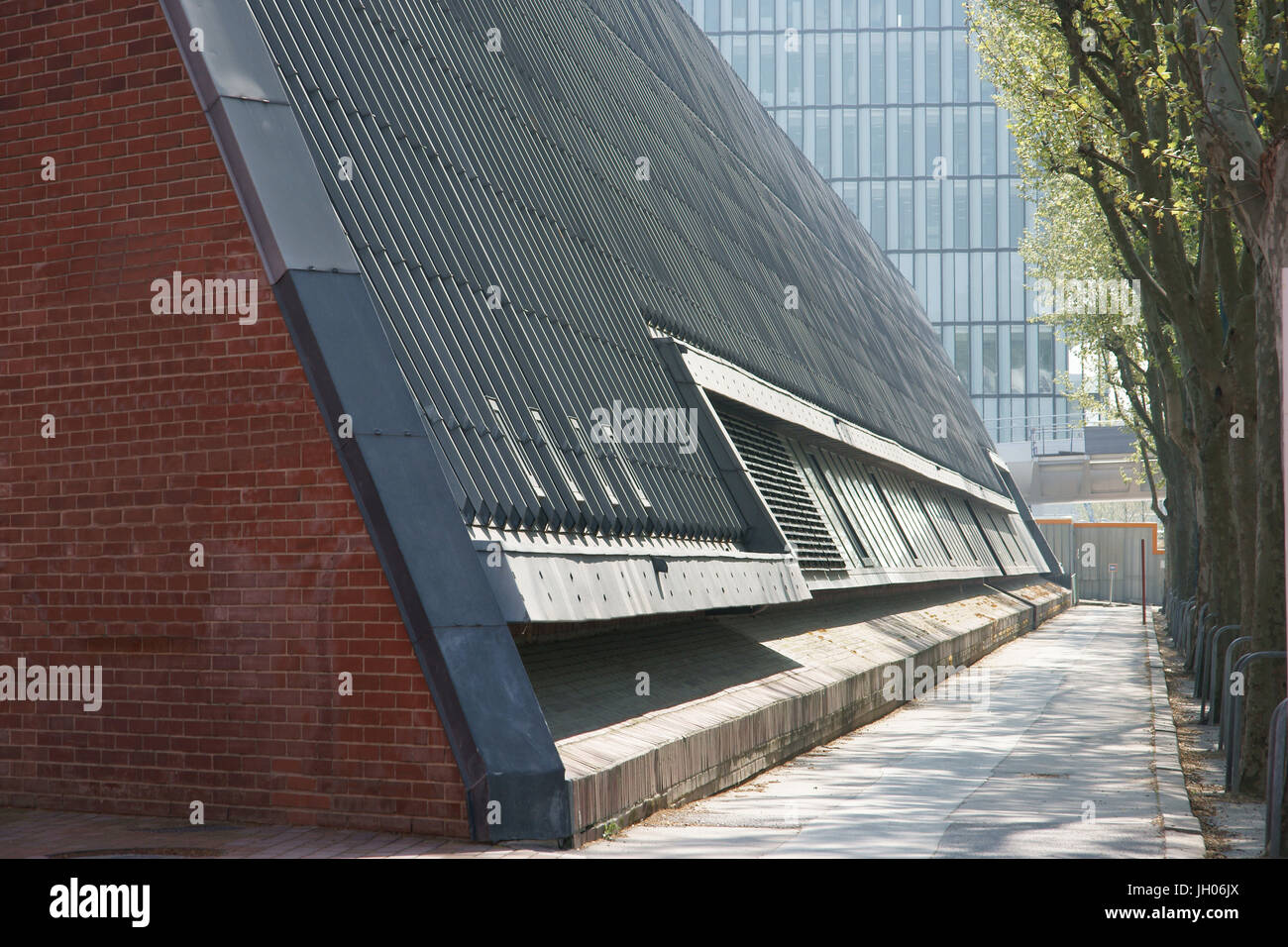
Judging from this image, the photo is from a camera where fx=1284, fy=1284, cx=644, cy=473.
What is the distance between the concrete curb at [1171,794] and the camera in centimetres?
790

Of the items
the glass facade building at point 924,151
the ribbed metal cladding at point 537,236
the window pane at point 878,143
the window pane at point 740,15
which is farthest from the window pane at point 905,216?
the ribbed metal cladding at point 537,236

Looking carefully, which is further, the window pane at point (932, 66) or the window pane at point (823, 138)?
the window pane at point (932, 66)

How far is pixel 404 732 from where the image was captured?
7383 millimetres

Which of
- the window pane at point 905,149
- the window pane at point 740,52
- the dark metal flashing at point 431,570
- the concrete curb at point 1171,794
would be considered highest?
the window pane at point 740,52

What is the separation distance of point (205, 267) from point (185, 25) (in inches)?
60.1

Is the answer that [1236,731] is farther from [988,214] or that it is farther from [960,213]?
[988,214]

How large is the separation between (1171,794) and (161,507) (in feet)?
25.5

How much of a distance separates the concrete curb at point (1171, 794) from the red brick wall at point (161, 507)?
173 inches

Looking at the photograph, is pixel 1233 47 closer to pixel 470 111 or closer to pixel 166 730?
pixel 470 111

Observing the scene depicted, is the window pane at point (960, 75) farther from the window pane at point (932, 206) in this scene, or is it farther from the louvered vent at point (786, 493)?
the louvered vent at point (786, 493)

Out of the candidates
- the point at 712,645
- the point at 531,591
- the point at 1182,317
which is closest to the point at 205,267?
the point at 531,591

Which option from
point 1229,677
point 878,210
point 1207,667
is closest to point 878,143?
point 878,210

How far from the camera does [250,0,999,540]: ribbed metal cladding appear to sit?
8.65 meters

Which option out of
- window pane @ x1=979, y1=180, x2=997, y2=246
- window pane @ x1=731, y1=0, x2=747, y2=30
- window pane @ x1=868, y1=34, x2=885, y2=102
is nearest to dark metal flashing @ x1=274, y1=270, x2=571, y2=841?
window pane @ x1=979, y1=180, x2=997, y2=246
